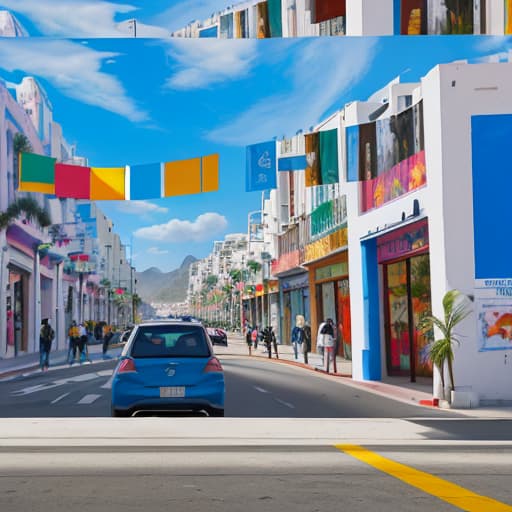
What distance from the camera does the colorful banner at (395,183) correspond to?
1958 centimetres

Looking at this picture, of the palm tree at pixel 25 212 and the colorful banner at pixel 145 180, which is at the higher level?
the colorful banner at pixel 145 180

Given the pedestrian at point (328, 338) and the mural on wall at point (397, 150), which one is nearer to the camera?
the mural on wall at point (397, 150)

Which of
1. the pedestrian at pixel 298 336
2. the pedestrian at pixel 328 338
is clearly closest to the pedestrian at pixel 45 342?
the pedestrian at pixel 328 338

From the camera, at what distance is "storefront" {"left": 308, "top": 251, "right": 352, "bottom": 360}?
1107 inches

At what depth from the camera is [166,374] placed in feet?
44.0

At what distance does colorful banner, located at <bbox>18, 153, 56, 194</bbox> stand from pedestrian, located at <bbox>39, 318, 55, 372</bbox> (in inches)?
145

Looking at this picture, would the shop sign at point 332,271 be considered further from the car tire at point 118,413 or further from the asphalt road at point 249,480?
the asphalt road at point 249,480

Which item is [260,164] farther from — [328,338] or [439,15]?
[439,15]

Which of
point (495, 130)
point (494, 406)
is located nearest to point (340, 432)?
point (494, 406)

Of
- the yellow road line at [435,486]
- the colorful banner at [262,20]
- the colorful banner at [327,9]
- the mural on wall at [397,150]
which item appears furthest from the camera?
the colorful banner at [262,20]

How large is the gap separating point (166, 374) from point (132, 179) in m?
6.90

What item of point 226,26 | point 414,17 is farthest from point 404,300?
point 226,26

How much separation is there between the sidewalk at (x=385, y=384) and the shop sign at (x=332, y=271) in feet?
9.89

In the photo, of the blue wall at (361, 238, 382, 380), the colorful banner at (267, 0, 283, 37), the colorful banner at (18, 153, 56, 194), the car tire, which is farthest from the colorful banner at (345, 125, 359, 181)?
the colorful banner at (267, 0, 283, 37)
